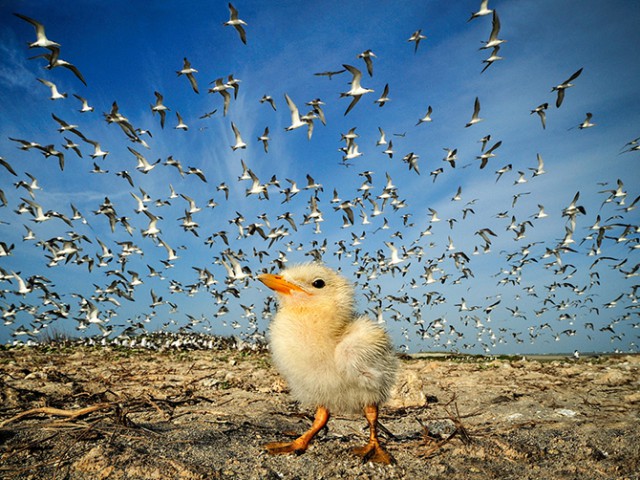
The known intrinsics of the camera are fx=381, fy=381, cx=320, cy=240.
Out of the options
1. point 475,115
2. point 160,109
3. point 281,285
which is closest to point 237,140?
point 160,109

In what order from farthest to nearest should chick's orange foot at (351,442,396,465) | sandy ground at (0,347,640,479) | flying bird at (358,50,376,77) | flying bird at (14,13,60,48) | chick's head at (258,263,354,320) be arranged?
1. flying bird at (358,50,376,77)
2. flying bird at (14,13,60,48)
3. chick's head at (258,263,354,320)
4. chick's orange foot at (351,442,396,465)
5. sandy ground at (0,347,640,479)

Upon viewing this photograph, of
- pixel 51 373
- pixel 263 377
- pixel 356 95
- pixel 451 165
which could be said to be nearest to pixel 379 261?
pixel 451 165

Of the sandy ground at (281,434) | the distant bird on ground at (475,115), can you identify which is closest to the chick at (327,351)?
the sandy ground at (281,434)

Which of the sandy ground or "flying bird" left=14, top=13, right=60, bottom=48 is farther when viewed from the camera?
"flying bird" left=14, top=13, right=60, bottom=48

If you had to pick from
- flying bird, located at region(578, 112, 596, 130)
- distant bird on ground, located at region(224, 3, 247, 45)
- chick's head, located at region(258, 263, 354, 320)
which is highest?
distant bird on ground, located at region(224, 3, 247, 45)

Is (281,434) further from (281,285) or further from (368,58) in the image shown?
(368,58)

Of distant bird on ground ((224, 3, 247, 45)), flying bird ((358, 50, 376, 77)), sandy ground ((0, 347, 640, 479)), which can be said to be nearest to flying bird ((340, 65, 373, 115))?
flying bird ((358, 50, 376, 77))

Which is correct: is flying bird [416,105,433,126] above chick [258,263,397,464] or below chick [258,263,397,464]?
above

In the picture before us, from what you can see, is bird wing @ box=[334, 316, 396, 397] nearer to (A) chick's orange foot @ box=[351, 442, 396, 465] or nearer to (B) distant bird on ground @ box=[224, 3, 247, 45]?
(A) chick's orange foot @ box=[351, 442, 396, 465]
